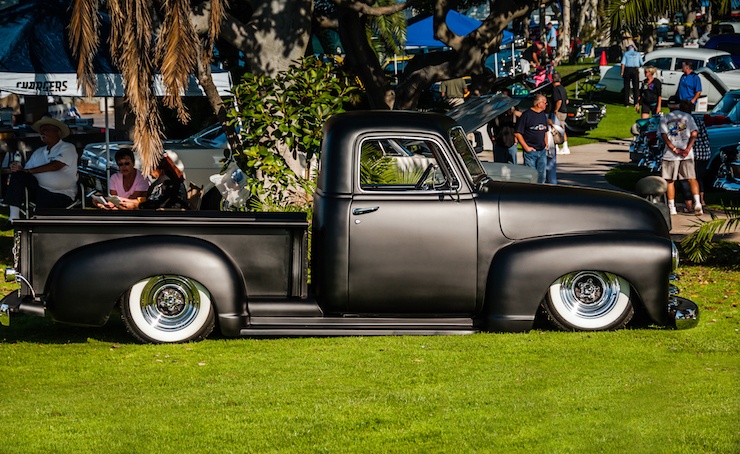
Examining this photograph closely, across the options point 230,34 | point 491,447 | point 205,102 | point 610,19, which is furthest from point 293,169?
point 205,102

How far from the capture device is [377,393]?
508 centimetres

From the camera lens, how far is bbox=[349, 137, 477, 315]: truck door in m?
6.06

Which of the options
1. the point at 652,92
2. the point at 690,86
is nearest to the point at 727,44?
the point at 652,92

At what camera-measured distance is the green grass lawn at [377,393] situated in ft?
14.2

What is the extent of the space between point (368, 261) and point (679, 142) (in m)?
7.31

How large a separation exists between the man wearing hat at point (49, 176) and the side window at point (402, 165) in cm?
506

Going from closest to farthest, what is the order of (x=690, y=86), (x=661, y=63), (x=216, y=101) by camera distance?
(x=216, y=101) → (x=690, y=86) → (x=661, y=63)

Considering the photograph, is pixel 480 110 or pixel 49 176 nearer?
pixel 49 176

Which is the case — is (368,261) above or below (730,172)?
below

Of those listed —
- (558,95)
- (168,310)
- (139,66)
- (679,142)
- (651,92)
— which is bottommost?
(168,310)

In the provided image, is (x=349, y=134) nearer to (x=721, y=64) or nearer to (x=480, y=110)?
(x=480, y=110)

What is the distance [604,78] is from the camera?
30516 millimetres

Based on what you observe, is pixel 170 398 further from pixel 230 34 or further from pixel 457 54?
pixel 457 54

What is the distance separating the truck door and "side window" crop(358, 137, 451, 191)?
97 mm
